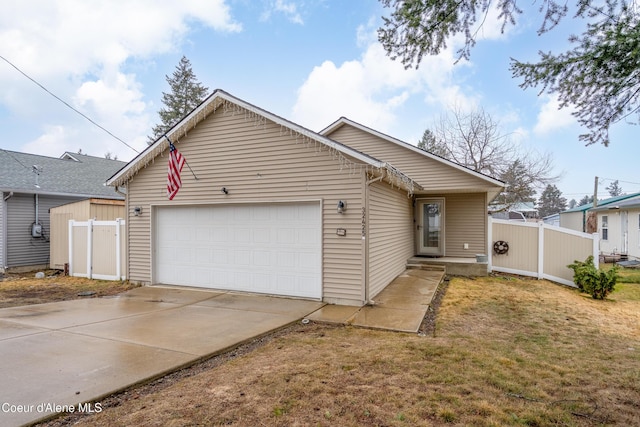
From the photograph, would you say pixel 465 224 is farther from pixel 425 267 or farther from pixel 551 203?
pixel 551 203

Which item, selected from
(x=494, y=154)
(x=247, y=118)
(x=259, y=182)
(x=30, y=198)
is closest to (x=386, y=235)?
(x=259, y=182)

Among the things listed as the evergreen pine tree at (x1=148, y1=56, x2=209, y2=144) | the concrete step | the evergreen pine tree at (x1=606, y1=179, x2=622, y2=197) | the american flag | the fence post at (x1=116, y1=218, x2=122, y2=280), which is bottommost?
the concrete step

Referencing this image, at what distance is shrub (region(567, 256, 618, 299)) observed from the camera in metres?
8.50

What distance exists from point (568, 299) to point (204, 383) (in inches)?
332

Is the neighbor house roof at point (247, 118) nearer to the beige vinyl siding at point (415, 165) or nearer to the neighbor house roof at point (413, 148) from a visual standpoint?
the beige vinyl siding at point (415, 165)

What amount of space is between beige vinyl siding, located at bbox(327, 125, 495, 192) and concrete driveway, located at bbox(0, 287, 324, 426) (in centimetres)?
643

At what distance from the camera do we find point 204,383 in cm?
350

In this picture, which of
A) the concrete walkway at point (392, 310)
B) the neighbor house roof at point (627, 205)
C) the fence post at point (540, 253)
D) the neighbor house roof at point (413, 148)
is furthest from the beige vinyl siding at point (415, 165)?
the neighbor house roof at point (627, 205)

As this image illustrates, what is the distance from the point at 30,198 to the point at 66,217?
2.27 meters

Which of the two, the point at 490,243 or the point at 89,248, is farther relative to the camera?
the point at 490,243

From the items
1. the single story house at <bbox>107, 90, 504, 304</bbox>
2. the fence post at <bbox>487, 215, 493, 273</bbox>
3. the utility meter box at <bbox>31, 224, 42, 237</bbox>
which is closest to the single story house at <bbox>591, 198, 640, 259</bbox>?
the fence post at <bbox>487, 215, 493, 273</bbox>

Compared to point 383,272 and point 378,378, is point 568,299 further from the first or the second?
point 378,378

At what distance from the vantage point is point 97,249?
10.2 meters

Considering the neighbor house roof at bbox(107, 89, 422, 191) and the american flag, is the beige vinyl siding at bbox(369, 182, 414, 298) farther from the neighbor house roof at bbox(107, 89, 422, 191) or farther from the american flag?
the american flag
